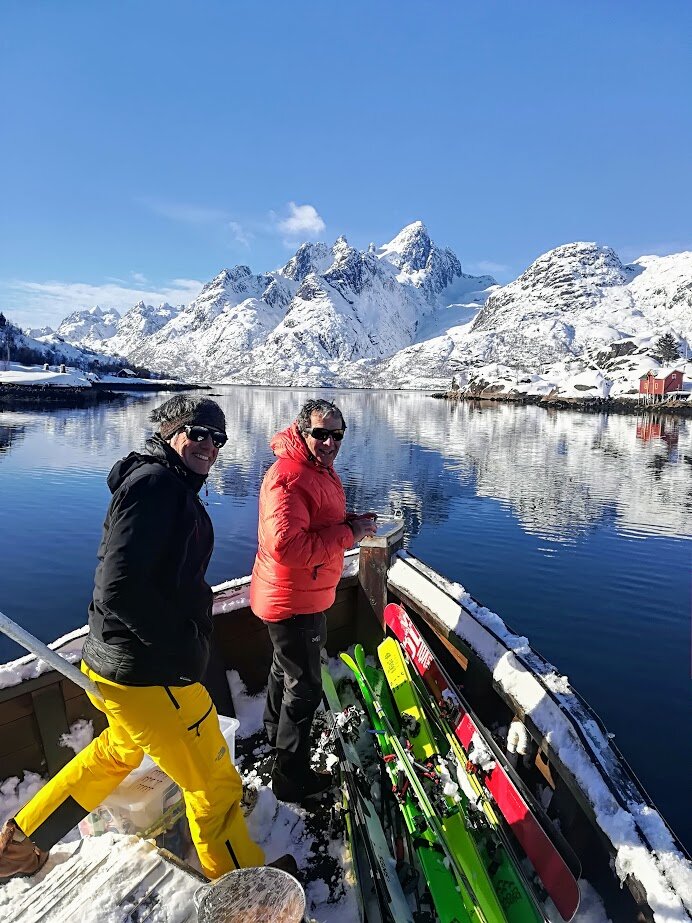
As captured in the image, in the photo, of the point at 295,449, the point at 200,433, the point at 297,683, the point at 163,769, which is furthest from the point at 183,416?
the point at 297,683

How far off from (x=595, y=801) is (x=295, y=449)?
9.43ft

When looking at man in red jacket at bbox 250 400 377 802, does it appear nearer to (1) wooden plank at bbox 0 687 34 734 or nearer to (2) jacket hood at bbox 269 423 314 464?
(2) jacket hood at bbox 269 423 314 464

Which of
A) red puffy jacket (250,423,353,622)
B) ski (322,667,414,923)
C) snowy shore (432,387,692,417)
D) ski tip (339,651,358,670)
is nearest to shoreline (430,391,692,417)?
snowy shore (432,387,692,417)

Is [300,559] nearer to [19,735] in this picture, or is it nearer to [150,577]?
[150,577]

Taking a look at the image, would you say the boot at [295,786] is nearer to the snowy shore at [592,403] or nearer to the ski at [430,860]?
the ski at [430,860]

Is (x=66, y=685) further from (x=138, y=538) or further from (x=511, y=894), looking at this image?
(x=511, y=894)

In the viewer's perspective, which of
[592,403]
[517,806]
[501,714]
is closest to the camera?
[517,806]

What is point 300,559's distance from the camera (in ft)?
11.1

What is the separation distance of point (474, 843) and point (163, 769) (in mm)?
2217

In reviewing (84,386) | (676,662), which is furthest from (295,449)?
(84,386)

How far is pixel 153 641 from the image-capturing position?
244 cm

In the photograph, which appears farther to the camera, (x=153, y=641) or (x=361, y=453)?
(x=361, y=453)

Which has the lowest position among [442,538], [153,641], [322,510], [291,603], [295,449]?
[442,538]

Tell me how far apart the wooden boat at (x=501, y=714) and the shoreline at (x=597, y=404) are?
8676cm
